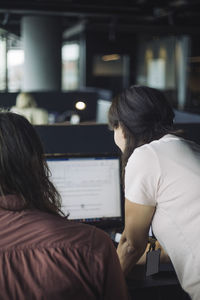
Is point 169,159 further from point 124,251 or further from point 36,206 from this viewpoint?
point 36,206

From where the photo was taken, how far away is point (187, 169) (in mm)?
1471

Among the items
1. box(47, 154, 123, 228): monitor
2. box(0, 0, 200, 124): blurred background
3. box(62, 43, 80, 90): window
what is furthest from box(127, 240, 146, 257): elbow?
box(62, 43, 80, 90): window

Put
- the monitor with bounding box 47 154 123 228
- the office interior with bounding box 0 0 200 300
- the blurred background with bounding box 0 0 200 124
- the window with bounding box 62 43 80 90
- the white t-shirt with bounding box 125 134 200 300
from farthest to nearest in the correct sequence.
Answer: the window with bounding box 62 43 80 90, the blurred background with bounding box 0 0 200 124, the office interior with bounding box 0 0 200 300, the monitor with bounding box 47 154 123 228, the white t-shirt with bounding box 125 134 200 300

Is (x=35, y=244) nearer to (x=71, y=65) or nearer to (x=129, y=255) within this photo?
(x=129, y=255)

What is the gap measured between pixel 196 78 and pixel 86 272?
12858 millimetres

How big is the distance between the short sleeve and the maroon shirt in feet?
1.56

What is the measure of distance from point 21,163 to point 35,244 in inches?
7.6

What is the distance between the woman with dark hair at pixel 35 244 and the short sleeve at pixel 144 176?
1.48ft

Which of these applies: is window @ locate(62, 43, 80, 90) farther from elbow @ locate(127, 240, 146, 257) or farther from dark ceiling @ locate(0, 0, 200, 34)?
elbow @ locate(127, 240, 146, 257)

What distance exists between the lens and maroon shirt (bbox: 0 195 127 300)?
98 cm

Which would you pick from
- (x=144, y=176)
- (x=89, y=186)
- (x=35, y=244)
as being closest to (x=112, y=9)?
(x=89, y=186)

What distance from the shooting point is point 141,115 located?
5.24 ft

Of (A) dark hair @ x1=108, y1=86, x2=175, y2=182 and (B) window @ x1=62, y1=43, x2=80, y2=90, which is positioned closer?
(A) dark hair @ x1=108, y1=86, x2=175, y2=182

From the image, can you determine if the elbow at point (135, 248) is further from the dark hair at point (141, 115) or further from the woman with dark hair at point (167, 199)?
the dark hair at point (141, 115)
